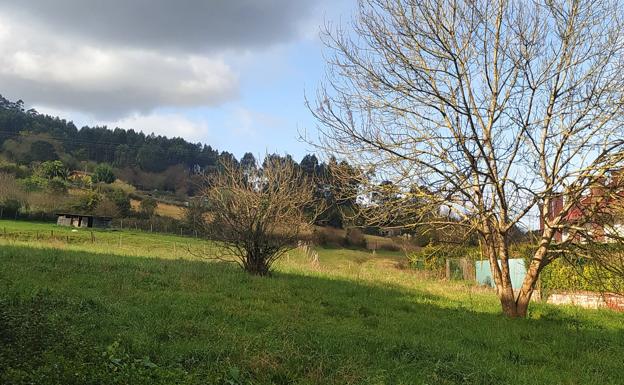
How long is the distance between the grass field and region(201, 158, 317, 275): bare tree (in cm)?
240

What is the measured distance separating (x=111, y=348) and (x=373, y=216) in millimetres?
6691

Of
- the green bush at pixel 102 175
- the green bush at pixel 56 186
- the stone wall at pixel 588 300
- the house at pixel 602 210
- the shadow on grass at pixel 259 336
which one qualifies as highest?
the green bush at pixel 102 175

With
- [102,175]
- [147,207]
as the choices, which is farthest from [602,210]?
[102,175]

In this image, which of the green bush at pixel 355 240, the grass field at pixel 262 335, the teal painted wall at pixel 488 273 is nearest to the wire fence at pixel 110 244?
the grass field at pixel 262 335

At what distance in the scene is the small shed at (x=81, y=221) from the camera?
52.1m

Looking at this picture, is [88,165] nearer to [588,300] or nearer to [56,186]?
[56,186]

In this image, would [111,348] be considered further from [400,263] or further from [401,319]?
[400,263]

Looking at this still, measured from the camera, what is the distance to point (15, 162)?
74.9m

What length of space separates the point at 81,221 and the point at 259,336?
5239 centimetres

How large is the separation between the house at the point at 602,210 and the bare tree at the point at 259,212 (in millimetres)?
8439

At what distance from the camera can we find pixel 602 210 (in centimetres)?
945

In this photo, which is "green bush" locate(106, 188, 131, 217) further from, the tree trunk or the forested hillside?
the tree trunk

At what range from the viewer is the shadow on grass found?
4746 millimetres

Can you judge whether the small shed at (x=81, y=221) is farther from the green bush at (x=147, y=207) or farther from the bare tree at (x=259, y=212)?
the bare tree at (x=259, y=212)
